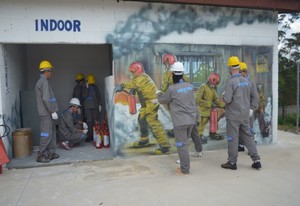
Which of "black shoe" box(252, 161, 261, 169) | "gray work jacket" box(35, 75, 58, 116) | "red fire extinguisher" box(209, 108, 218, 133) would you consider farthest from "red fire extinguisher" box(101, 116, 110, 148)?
"black shoe" box(252, 161, 261, 169)

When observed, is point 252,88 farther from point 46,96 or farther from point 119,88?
point 46,96

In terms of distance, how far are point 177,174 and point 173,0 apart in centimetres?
321

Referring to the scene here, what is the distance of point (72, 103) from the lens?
710 centimetres

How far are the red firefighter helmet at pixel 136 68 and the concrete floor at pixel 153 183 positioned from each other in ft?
5.55

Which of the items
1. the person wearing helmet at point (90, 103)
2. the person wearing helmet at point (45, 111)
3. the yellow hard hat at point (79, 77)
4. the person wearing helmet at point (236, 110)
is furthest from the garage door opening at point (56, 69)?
the person wearing helmet at point (236, 110)

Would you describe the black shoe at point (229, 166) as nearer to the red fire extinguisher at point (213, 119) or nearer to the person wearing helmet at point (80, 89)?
the red fire extinguisher at point (213, 119)

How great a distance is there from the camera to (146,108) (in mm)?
6129

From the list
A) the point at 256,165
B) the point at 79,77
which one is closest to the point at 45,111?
the point at 79,77

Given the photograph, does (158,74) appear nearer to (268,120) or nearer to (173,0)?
(173,0)

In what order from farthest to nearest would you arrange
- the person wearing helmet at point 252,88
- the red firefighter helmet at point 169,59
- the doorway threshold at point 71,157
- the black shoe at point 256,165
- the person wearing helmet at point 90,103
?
the person wearing helmet at point 90,103 < the red firefighter helmet at point 169,59 < the doorway threshold at point 71,157 < the person wearing helmet at point 252,88 < the black shoe at point 256,165

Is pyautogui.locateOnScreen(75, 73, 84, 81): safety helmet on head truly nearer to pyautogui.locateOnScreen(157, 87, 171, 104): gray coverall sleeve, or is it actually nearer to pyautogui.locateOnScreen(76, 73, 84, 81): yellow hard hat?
pyautogui.locateOnScreen(76, 73, 84, 81): yellow hard hat

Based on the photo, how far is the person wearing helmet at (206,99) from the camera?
6469 mm

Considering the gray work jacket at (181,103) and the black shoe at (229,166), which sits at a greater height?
the gray work jacket at (181,103)

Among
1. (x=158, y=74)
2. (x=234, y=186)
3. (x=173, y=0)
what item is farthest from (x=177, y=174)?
(x=173, y=0)
